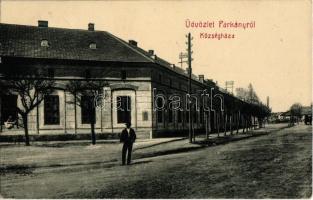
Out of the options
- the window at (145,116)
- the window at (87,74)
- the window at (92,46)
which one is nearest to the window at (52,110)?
the window at (87,74)

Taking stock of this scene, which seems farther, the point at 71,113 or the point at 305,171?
the point at 71,113

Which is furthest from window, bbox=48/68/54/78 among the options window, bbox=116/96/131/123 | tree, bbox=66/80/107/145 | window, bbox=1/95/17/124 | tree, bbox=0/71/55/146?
window, bbox=116/96/131/123

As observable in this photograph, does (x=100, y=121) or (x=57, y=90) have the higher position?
(x=57, y=90)

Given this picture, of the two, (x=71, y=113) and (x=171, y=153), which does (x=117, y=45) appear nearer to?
(x=71, y=113)

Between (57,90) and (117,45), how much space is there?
604cm

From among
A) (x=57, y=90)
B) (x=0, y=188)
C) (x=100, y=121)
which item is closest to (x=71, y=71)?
(x=57, y=90)

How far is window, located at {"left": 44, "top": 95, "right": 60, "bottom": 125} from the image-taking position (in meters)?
28.9

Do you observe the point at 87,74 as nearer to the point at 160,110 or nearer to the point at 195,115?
the point at 160,110

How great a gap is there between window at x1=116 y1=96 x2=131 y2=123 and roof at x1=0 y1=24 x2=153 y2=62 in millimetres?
2785

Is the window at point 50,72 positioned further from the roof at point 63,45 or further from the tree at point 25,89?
the tree at point 25,89

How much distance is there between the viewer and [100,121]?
98.0 ft

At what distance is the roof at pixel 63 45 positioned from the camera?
28281 millimetres

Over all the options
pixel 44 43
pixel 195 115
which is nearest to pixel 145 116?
pixel 44 43

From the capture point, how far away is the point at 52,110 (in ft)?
95.3
